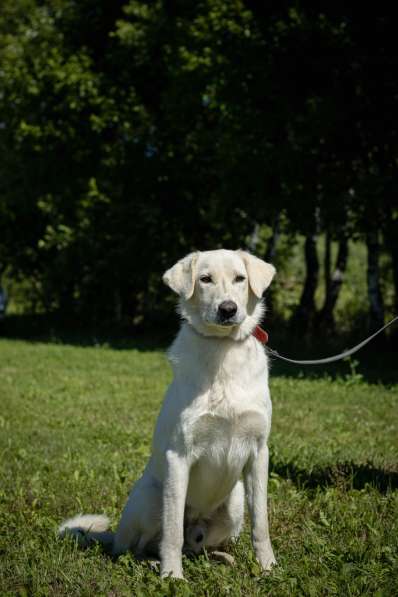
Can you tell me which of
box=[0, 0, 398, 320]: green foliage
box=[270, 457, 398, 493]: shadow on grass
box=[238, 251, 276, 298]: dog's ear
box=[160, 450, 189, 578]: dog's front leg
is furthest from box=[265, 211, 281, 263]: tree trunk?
box=[160, 450, 189, 578]: dog's front leg

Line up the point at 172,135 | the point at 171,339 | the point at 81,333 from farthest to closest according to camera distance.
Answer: the point at 81,333 < the point at 172,135 < the point at 171,339

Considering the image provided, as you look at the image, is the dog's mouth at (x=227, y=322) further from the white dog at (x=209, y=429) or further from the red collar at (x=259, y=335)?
the red collar at (x=259, y=335)

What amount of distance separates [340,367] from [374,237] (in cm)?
323

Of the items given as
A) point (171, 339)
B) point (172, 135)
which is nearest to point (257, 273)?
point (171, 339)

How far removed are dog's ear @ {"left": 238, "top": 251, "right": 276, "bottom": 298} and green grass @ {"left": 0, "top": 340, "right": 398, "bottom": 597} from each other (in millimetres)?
1542

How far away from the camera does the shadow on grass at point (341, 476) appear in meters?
5.02

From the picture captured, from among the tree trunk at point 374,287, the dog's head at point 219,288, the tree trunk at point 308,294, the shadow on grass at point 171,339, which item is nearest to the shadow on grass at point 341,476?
the dog's head at point 219,288

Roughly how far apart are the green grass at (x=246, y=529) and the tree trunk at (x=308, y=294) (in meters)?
5.94

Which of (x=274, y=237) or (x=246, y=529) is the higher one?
(x=274, y=237)

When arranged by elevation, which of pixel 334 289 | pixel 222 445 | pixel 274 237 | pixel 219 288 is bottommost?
pixel 222 445

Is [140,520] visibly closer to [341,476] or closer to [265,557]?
[265,557]

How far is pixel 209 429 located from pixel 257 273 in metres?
1.01

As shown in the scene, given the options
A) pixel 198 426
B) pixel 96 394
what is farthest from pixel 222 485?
pixel 96 394

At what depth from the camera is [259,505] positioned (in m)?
3.62
